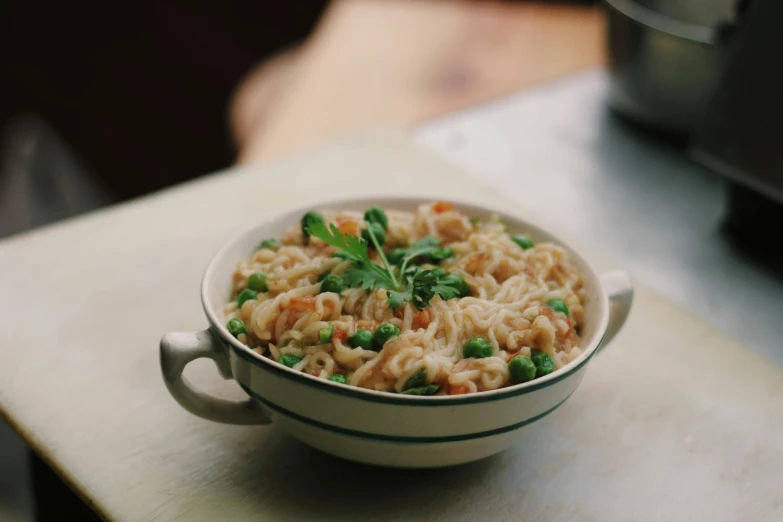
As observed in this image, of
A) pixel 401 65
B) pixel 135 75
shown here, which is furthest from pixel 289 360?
pixel 135 75

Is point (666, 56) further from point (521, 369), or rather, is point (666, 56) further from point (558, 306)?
point (521, 369)

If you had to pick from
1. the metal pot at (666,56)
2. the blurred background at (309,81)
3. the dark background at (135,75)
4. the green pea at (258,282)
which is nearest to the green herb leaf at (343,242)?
the green pea at (258,282)

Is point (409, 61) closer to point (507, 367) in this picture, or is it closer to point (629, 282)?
point (629, 282)

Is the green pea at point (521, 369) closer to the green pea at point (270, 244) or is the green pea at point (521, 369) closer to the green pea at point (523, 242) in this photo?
the green pea at point (523, 242)

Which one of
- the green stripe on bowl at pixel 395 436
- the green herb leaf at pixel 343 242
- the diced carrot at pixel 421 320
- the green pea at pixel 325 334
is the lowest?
the green stripe on bowl at pixel 395 436

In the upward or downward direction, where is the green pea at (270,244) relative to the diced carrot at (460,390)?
upward

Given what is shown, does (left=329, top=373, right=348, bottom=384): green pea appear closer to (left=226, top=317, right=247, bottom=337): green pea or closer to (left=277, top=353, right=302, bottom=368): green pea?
(left=277, top=353, right=302, bottom=368): green pea

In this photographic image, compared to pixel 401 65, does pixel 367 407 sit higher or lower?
higher
